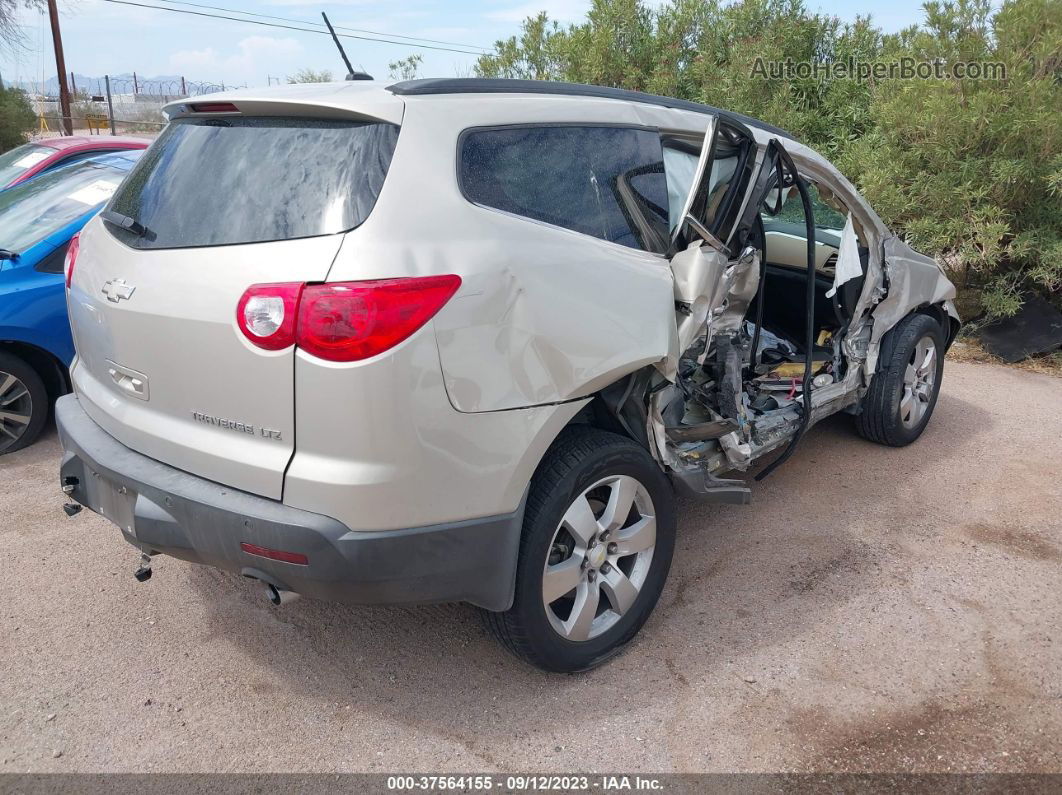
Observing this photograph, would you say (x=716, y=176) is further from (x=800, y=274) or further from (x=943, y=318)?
(x=943, y=318)

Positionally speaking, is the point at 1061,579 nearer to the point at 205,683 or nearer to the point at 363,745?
the point at 363,745

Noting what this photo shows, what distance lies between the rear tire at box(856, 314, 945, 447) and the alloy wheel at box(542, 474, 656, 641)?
7.83 feet

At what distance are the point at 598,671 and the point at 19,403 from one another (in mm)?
3750

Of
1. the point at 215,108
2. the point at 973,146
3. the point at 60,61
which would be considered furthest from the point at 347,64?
the point at 60,61

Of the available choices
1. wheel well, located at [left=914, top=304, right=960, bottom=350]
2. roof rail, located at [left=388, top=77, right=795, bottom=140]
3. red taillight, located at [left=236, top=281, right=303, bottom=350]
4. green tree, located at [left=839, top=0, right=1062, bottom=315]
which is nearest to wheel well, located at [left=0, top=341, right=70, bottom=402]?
red taillight, located at [left=236, top=281, right=303, bottom=350]

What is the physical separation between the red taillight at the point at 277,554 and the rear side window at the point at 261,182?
2.85 feet

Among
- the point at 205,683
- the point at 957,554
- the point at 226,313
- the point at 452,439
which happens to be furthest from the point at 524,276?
the point at 957,554

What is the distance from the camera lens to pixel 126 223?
282cm

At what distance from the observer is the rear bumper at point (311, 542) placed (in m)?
2.30

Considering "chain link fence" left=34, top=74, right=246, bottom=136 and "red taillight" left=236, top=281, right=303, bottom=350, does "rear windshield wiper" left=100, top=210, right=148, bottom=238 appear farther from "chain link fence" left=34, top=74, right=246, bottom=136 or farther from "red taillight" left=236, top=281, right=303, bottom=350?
"chain link fence" left=34, top=74, right=246, bottom=136

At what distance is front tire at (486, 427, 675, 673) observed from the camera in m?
2.69

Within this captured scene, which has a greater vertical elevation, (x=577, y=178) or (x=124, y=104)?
(x=577, y=178)

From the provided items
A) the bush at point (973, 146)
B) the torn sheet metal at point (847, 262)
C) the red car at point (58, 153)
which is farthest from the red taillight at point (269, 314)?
the bush at point (973, 146)

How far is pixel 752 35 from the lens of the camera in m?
10.3
